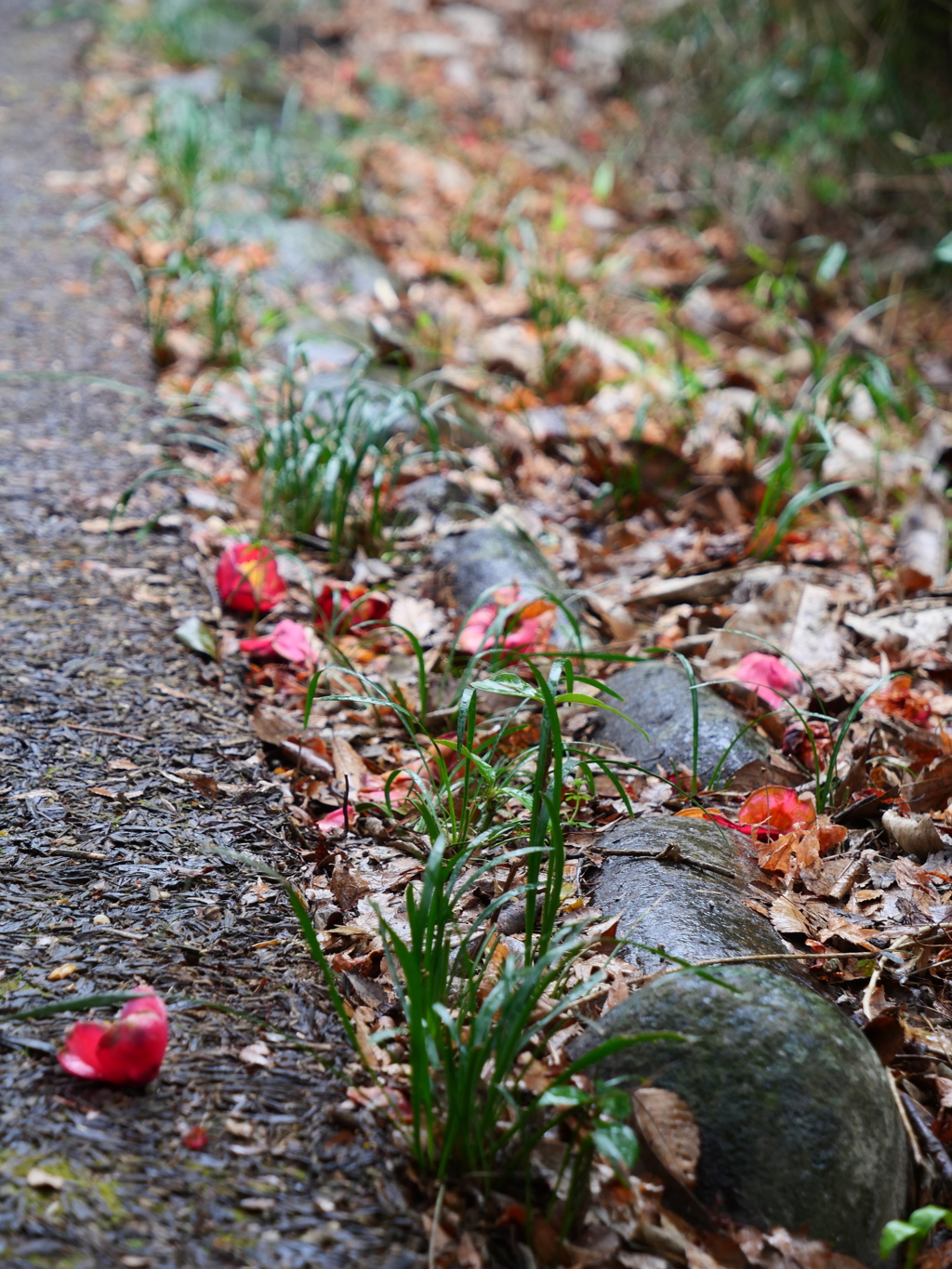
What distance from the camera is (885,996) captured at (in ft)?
4.98

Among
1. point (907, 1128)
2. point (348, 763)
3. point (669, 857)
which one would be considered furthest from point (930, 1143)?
point (348, 763)

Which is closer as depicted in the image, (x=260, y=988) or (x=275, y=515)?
(x=260, y=988)

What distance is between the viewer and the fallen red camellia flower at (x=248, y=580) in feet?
7.63

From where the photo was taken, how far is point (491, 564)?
2543 millimetres

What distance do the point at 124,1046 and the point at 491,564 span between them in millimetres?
1616

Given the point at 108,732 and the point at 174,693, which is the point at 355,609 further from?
the point at 108,732

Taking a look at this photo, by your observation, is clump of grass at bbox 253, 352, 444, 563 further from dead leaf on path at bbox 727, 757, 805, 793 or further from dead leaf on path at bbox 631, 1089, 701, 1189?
dead leaf on path at bbox 631, 1089, 701, 1189

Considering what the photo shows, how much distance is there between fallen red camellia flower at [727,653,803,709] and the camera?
81.8 inches

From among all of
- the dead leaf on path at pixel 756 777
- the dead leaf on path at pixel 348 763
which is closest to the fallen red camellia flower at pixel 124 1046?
the dead leaf on path at pixel 348 763

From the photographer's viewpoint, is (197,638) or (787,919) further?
(197,638)

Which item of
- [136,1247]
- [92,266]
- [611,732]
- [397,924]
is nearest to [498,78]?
[92,266]

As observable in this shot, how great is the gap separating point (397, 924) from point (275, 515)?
5.06 feet

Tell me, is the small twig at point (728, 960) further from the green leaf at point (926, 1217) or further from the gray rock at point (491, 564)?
the gray rock at point (491, 564)

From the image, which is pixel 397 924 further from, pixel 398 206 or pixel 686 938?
pixel 398 206
